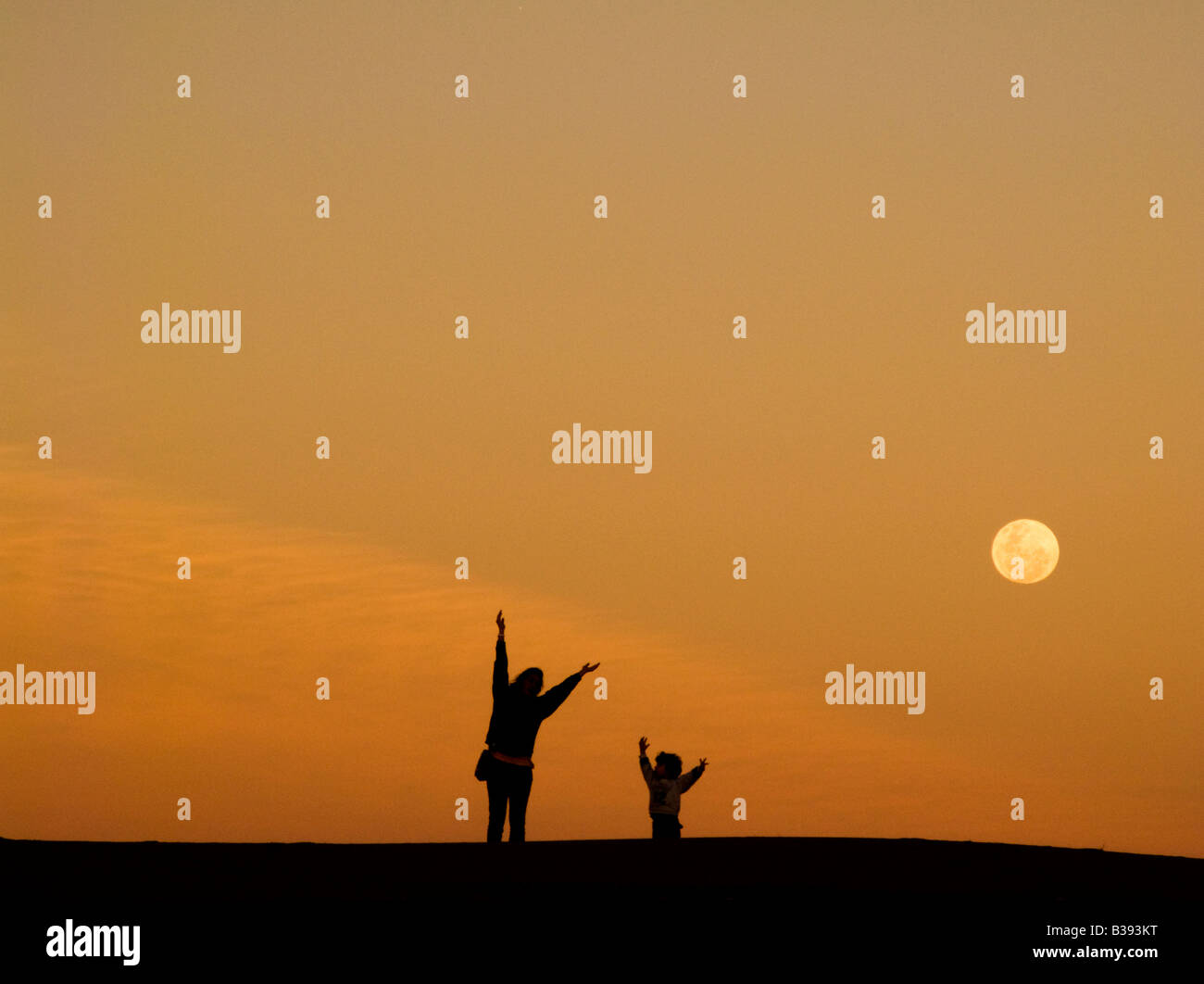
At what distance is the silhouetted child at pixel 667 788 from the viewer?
2180 cm

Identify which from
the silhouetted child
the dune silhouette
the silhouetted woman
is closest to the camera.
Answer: the dune silhouette

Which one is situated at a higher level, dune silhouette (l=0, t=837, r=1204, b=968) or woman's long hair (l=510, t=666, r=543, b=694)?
woman's long hair (l=510, t=666, r=543, b=694)

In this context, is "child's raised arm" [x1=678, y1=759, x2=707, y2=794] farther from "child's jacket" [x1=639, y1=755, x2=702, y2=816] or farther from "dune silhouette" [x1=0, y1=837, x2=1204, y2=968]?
"dune silhouette" [x1=0, y1=837, x2=1204, y2=968]

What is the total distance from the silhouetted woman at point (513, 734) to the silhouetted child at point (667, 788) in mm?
3176

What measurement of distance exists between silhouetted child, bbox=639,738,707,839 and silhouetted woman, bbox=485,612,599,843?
318 centimetres

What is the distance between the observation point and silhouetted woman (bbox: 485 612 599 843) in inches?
736

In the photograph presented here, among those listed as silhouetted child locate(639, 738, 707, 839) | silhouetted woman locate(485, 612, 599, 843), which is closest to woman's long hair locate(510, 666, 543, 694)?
silhouetted woman locate(485, 612, 599, 843)

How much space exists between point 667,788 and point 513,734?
373 cm
